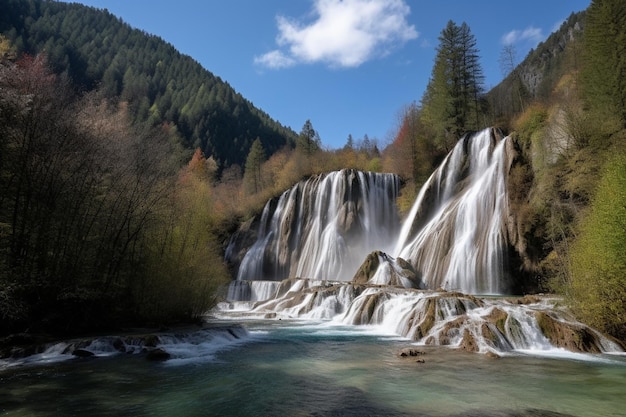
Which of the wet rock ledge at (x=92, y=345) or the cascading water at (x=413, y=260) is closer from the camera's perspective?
the wet rock ledge at (x=92, y=345)

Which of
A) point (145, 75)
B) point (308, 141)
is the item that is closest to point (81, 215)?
point (308, 141)

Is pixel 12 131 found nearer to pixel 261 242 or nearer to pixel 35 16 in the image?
pixel 261 242

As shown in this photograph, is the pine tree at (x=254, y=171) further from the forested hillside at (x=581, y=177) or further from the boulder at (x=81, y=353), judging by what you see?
the boulder at (x=81, y=353)

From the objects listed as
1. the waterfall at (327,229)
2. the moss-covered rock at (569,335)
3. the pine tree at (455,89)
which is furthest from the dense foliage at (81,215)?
the pine tree at (455,89)

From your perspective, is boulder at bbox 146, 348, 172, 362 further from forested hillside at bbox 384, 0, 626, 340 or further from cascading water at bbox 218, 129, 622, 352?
forested hillside at bbox 384, 0, 626, 340

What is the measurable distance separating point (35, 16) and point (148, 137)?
139 m

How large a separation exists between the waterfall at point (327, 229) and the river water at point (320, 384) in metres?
27.7

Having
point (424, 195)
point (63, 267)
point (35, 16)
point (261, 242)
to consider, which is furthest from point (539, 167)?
point (35, 16)

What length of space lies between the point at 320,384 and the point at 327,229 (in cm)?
3431

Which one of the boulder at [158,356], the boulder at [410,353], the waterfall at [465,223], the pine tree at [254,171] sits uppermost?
the pine tree at [254,171]

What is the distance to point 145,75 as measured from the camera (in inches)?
4779

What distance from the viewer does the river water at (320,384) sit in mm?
7461

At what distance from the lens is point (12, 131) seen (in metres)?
12.8

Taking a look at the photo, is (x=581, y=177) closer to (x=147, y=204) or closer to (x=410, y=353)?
(x=410, y=353)
